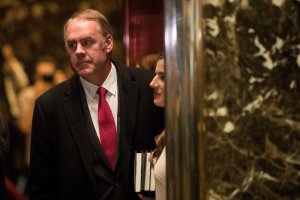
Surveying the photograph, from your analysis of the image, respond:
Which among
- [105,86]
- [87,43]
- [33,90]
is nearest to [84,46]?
[87,43]

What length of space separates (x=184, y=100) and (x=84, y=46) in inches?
41.7

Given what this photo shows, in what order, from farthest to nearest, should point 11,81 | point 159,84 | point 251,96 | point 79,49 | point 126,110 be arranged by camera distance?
point 11,81, point 126,110, point 79,49, point 159,84, point 251,96

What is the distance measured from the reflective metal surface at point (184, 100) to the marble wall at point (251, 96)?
20mm

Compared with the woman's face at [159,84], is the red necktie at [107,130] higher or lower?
lower

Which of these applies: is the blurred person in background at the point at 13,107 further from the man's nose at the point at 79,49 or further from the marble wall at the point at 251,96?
the marble wall at the point at 251,96

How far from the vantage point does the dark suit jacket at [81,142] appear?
195 cm

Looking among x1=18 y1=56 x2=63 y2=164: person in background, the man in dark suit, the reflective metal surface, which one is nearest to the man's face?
the man in dark suit

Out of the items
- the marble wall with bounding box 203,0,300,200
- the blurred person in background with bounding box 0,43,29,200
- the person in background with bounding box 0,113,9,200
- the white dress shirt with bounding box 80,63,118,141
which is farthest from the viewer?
the blurred person in background with bounding box 0,43,29,200

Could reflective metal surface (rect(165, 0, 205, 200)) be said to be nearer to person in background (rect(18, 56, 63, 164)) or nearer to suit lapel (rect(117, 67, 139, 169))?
suit lapel (rect(117, 67, 139, 169))

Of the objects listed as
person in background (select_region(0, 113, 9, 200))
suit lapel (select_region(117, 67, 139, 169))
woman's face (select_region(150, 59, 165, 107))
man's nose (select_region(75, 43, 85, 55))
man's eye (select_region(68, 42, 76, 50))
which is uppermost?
man's eye (select_region(68, 42, 76, 50))

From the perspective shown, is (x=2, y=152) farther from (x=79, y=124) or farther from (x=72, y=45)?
(x=72, y=45)

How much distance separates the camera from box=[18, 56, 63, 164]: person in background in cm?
338

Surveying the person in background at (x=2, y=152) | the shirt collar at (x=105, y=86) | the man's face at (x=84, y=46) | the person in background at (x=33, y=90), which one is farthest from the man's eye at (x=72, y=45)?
the person in background at (x=33, y=90)

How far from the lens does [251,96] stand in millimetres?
964
